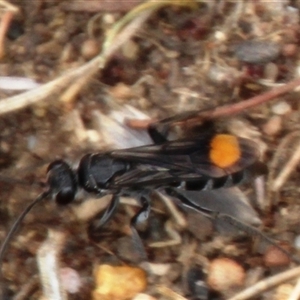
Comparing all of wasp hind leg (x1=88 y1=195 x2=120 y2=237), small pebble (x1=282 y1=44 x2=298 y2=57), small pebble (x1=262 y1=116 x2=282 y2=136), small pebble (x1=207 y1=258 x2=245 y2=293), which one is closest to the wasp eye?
wasp hind leg (x1=88 y1=195 x2=120 y2=237)

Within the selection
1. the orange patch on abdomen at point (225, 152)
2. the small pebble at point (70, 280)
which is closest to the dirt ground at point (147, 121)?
the small pebble at point (70, 280)

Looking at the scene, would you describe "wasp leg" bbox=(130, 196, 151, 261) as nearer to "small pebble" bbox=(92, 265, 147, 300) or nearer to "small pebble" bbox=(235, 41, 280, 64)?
"small pebble" bbox=(92, 265, 147, 300)

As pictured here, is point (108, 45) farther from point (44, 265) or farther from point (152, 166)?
point (44, 265)

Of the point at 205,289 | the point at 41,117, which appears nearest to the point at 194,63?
the point at 41,117

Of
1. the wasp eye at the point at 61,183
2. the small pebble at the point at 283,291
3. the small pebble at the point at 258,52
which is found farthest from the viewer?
the small pebble at the point at 258,52

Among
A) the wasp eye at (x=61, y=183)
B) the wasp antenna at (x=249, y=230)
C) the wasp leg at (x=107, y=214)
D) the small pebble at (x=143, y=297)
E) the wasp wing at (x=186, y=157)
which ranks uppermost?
the wasp wing at (x=186, y=157)

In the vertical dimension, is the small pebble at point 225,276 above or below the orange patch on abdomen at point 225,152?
below

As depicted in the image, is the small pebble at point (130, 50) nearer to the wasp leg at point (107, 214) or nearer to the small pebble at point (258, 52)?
the small pebble at point (258, 52)

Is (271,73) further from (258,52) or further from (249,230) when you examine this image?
(249,230)
